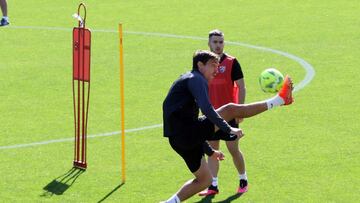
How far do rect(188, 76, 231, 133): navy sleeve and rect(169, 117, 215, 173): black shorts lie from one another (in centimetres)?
48

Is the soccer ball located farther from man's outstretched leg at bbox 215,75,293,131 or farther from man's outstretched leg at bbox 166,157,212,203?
man's outstretched leg at bbox 166,157,212,203

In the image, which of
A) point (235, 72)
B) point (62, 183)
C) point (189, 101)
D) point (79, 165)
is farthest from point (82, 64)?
point (189, 101)

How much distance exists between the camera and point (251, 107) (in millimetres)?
12062

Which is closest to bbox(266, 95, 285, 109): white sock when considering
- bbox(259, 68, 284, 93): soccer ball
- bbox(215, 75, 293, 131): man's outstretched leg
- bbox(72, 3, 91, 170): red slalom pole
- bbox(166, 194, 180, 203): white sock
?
bbox(215, 75, 293, 131): man's outstretched leg

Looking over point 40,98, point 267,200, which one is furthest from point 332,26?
point 267,200

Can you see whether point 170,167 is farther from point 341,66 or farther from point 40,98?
point 341,66

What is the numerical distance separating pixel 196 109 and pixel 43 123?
249 inches

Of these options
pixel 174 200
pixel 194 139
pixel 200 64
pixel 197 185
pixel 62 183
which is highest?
pixel 200 64

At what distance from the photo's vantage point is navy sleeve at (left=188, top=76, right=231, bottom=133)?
11.0m

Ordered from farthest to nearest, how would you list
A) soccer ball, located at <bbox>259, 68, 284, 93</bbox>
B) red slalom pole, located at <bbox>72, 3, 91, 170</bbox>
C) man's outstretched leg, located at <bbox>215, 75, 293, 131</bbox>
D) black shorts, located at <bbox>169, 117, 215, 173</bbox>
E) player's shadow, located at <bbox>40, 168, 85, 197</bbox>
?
red slalom pole, located at <bbox>72, 3, 91, 170</bbox> < soccer ball, located at <bbox>259, 68, 284, 93</bbox> < player's shadow, located at <bbox>40, 168, 85, 197</bbox> < man's outstretched leg, located at <bbox>215, 75, 293, 131</bbox> < black shorts, located at <bbox>169, 117, 215, 173</bbox>

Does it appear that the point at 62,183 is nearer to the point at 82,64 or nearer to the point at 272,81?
the point at 82,64

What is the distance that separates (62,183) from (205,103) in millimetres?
3398

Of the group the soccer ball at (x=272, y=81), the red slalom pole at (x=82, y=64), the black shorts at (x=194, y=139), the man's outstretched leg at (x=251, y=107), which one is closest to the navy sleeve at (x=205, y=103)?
the black shorts at (x=194, y=139)

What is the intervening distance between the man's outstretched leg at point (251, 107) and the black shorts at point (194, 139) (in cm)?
17
